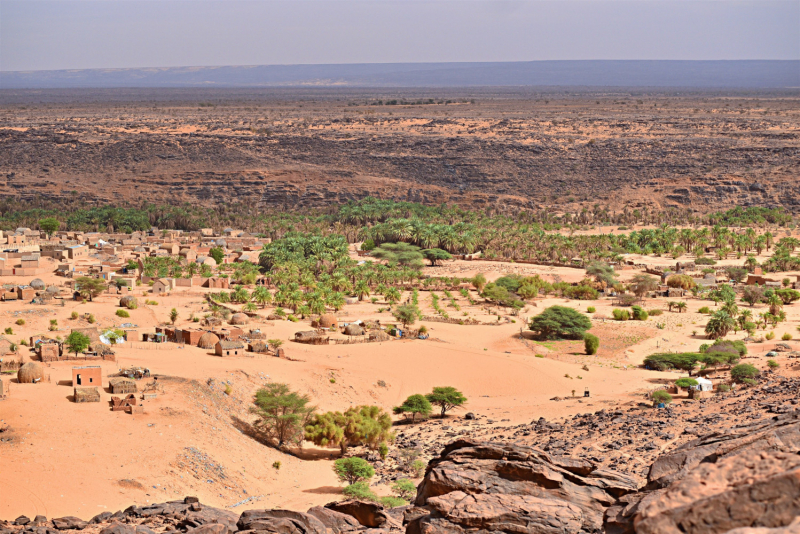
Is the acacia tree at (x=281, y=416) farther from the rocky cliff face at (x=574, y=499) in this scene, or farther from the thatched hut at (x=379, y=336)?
the thatched hut at (x=379, y=336)

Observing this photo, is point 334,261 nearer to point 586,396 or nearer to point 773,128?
point 586,396

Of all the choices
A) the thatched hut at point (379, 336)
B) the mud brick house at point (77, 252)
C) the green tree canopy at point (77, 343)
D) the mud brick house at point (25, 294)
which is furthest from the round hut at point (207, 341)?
the mud brick house at point (77, 252)

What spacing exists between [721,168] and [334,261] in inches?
2777

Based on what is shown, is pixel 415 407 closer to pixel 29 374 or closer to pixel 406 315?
pixel 29 374

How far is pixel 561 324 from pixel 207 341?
18731 mm

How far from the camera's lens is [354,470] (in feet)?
84.4

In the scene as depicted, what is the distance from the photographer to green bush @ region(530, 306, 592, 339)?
150 feet

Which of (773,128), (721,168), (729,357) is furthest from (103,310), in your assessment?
(773,128)

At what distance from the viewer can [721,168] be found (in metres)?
114

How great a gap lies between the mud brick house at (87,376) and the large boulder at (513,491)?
19656 millimetres

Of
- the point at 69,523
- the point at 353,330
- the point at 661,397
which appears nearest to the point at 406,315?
the point at 353,330

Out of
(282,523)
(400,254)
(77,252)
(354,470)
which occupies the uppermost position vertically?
(282,523)

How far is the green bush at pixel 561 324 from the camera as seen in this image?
45.8 m

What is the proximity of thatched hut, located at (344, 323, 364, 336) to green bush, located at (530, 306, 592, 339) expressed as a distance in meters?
9.47
